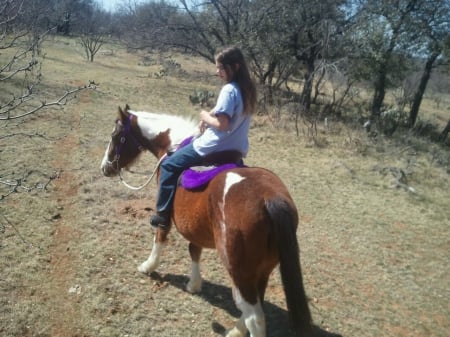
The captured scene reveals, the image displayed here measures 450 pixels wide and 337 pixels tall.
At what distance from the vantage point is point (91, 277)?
413cm

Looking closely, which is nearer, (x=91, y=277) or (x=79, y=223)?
(x=91, y=277)

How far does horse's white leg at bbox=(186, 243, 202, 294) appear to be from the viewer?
4051 mm

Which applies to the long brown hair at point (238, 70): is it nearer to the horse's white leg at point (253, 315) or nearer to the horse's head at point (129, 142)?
the horse's head at point (129, 142)

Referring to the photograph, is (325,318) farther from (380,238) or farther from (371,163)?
(371,163)

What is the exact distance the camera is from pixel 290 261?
2.63 metres

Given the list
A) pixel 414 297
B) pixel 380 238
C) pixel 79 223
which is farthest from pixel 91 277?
pixel 380 238

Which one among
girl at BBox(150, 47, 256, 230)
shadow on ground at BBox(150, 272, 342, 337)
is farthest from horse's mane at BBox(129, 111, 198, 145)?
shadow on ground at BBox(150, 272, 342, 337)

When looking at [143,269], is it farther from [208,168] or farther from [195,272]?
[208,168]

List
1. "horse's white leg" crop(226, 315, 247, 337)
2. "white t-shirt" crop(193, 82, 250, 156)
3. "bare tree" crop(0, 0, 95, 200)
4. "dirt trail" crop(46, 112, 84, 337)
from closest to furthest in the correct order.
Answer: "bare tree" crop(0, 0, 95, 200), "white t-shirt" crop(193, 82, 250, 156), "horse's white leg" crop(226, 315, 247, 337), "dirt trail" crop(46, 112, 84, 337)

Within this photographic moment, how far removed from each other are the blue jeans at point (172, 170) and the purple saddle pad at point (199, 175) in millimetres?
97

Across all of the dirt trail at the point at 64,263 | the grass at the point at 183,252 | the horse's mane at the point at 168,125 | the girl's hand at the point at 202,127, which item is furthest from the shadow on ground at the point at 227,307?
the girl's hand at the point at 202,127

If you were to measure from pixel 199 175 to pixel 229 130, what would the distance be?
478mm

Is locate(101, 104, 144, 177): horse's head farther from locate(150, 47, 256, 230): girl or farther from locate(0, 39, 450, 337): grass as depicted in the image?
locate(150, 47, 256, 230): girl

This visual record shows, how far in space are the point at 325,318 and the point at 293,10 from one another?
13781 mm
